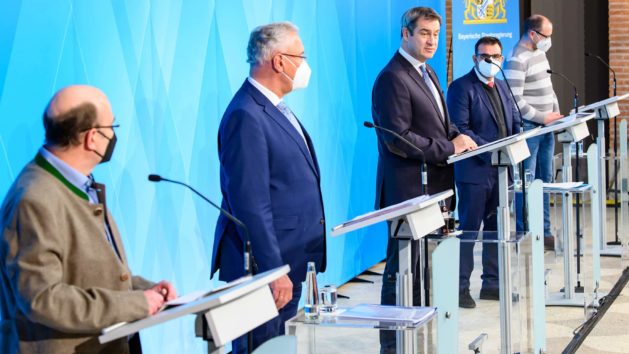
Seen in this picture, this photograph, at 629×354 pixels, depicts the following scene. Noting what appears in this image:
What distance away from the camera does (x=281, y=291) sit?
3.29 m

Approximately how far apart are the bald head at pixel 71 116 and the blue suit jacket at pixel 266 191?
40.0 inches

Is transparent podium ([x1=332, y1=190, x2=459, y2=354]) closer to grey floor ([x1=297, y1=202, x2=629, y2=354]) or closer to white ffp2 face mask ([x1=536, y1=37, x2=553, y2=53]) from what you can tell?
grey floor ([x1=297, y1=202, x2=629, y2=354])

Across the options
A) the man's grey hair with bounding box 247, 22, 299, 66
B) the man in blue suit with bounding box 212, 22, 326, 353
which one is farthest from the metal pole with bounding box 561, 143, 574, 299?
the man's grey hair with bounding box 247, 22, 299, 66

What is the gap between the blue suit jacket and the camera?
338cm

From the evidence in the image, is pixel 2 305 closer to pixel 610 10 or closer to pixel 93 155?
pixel 93 155

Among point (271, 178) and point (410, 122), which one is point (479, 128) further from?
point (271, 178)

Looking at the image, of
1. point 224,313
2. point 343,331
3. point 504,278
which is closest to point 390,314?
point 343,331

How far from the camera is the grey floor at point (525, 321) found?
3.06 meters

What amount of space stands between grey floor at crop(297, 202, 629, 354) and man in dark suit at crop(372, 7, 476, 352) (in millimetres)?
485

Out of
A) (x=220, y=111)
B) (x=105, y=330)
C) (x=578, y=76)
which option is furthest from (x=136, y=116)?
(x=578, y=76)

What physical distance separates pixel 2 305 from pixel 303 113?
3790 millimetres

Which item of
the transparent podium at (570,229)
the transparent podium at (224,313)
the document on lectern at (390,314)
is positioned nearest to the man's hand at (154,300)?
the transparent podium at (224,313)

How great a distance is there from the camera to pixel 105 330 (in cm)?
212

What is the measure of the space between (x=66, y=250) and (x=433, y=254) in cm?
121
